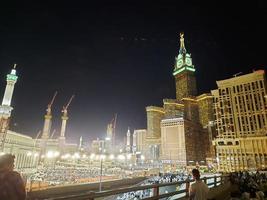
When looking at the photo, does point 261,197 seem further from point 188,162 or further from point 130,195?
point 188,162

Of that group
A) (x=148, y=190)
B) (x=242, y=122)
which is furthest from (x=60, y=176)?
(x=242, y=122)

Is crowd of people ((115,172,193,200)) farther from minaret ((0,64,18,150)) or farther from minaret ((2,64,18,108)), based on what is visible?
minaret ((2,64,18,108))

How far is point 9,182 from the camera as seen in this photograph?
3.37 metres

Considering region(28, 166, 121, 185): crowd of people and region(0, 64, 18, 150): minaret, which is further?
region(0, 64, 18, 150): minaret

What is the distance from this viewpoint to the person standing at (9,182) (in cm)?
331

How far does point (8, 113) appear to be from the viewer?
7312cm

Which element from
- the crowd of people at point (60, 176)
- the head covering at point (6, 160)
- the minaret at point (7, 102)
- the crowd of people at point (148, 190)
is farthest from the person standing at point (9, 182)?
the minaret at point (7, 102)

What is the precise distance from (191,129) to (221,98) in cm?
4198

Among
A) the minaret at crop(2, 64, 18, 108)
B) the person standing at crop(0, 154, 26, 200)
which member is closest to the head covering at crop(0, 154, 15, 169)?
the person standing at crop(0, 154, 26, 200)

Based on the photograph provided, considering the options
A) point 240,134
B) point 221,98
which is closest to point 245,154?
point 240,134

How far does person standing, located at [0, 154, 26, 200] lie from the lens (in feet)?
10.9

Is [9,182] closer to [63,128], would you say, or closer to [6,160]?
[6,160]

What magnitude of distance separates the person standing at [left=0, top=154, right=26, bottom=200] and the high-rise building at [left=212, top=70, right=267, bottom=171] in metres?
98.9

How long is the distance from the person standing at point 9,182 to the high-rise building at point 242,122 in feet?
325
